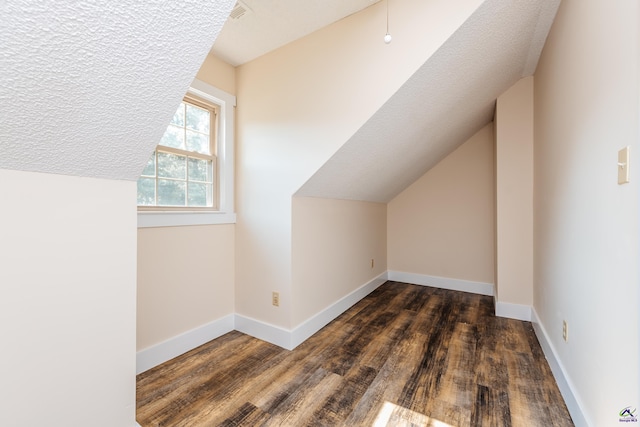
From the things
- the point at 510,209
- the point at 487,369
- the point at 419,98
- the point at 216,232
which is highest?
the point at 419,98

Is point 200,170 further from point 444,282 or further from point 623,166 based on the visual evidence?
point 444,282

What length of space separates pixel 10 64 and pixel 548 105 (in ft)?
9.12

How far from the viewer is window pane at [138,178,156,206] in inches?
73.4

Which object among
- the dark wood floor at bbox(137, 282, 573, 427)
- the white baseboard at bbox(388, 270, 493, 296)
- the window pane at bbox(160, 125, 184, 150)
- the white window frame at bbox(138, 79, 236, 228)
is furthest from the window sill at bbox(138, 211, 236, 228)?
the white baseboard at bbox(388, 270, 493, 296)

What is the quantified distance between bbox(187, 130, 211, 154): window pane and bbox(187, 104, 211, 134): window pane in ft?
0.13

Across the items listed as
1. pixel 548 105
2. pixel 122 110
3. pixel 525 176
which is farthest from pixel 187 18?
pixel 525 176

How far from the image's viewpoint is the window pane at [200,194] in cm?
219

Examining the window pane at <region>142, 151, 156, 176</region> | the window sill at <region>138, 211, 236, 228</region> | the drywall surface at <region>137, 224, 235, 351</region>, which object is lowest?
the drywall surface at <region>137, 224, 235, 351</region>

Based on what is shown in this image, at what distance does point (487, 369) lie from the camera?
1.83 m

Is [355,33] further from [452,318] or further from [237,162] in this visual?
[452,318]

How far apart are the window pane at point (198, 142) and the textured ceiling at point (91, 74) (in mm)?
1181

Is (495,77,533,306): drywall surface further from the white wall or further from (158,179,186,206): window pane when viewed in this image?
(158,179,186,206): window pane

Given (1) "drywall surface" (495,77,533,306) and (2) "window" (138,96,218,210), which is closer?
(2) "window" (138,96,218,210)

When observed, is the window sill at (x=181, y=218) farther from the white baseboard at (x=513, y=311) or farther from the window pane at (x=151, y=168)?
the white baseboard at (x=513, y=311)
